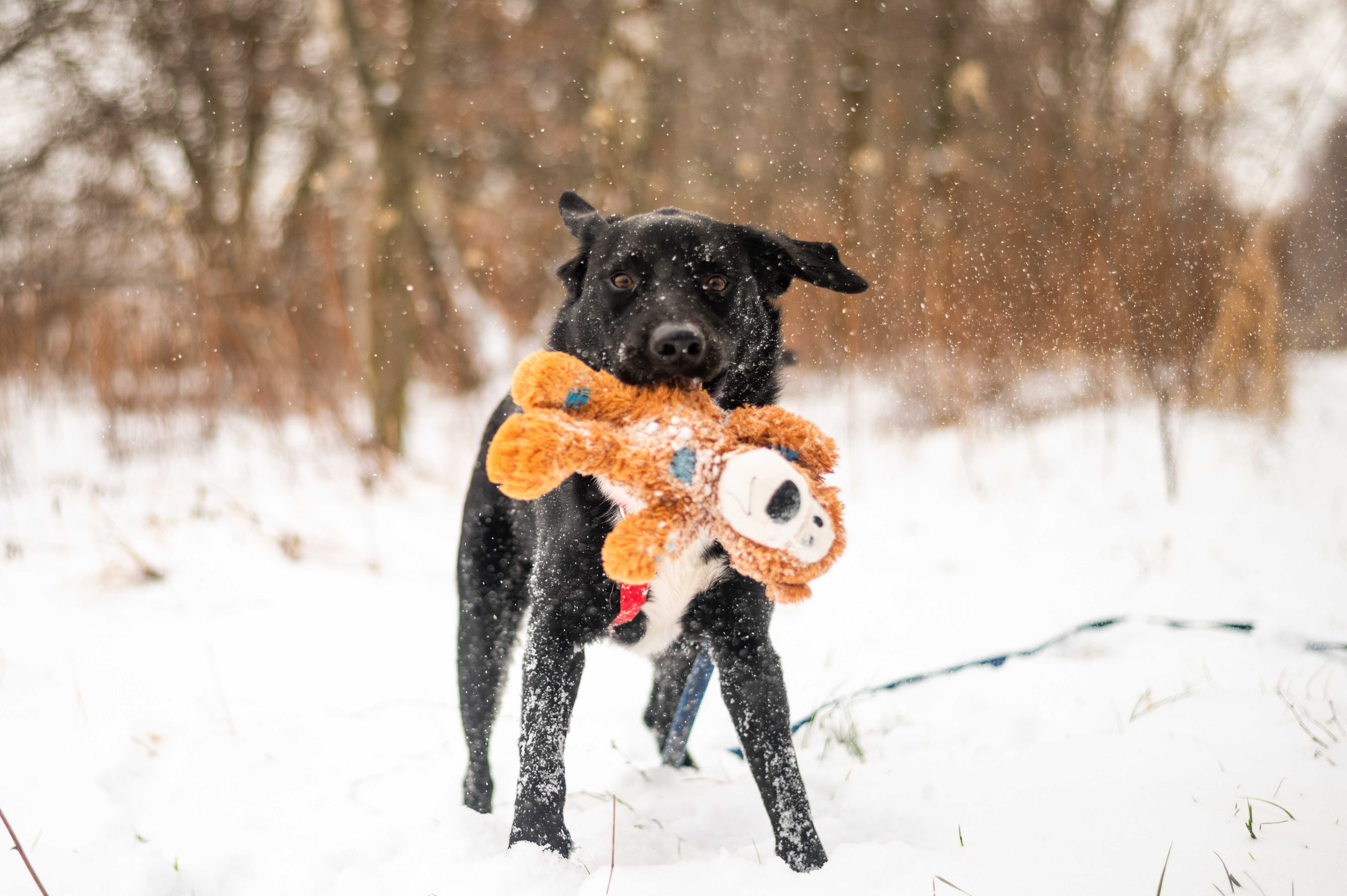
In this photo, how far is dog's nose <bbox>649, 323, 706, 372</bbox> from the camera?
4.74ft

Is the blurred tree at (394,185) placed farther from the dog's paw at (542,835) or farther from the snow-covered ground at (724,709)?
the dog's paw at (542,835)

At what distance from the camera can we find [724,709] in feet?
8.61

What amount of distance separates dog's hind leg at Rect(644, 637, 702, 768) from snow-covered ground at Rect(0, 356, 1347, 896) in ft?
0.29

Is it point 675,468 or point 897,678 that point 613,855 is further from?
point 897,678

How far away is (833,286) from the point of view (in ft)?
5.68

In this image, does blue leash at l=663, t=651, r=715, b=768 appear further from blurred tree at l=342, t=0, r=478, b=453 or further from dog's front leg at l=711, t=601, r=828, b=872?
blurred tree at l=342, t=0, r=478, b=453

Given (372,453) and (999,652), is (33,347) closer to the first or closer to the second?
(372,453)

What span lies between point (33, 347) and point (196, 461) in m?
1.23

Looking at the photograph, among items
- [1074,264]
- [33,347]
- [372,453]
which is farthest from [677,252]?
[33,347]

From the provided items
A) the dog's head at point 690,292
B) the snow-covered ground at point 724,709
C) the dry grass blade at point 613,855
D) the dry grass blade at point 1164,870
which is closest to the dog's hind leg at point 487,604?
the snow-covered ground at point 724,709

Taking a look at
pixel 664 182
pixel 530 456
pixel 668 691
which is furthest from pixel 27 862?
pixel 664 182

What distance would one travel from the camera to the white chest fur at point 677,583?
1.50 m

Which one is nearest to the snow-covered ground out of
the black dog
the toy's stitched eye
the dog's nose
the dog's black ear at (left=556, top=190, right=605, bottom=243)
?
the black dog

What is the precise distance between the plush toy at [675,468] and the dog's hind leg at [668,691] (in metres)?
0.86
